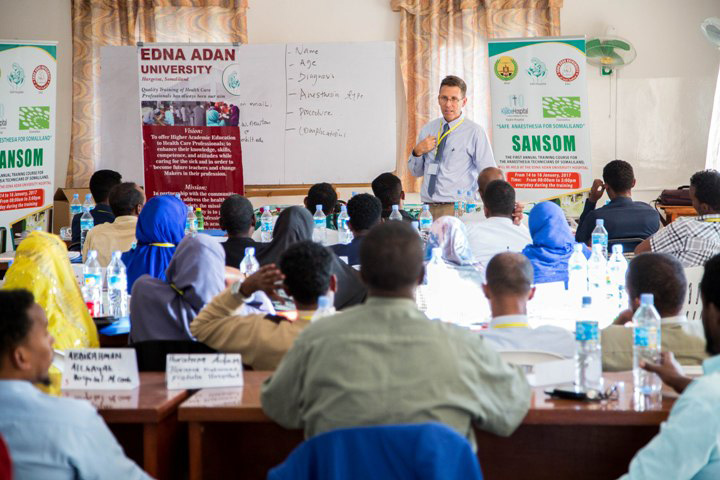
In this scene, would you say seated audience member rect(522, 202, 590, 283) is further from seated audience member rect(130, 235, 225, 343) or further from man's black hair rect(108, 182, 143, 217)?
man's black hair rect(108, 182, 143, 217)

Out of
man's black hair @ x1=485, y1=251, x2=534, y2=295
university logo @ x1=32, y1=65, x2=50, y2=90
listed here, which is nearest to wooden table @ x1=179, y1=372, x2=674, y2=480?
man's black hair @ x1=485, y1=251, x2=534, y2=295

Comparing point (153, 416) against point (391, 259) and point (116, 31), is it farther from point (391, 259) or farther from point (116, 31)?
point (116, 31)

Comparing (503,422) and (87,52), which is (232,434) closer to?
(503,422)

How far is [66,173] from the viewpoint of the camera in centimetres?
924

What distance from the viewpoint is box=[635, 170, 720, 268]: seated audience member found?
4.37 meters

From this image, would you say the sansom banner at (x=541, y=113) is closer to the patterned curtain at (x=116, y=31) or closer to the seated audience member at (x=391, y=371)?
the patterned curtain at (x=116, y=31)

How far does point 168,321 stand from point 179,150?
4.90m

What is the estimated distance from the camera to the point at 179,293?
127 inches

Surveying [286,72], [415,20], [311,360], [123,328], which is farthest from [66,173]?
[311,360]

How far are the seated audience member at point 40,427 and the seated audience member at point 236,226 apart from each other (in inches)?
101

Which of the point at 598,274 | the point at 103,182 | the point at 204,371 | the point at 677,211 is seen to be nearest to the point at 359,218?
the point at 598,274

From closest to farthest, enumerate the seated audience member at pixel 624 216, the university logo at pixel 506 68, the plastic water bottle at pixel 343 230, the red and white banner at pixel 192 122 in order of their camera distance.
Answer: the seated audience member at pixel 624 216 → the plastic water bottle at pixel 343 230 → the university logo at pixel 506 68 → the red and white banner at pixel 192 122

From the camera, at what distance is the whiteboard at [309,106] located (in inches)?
343

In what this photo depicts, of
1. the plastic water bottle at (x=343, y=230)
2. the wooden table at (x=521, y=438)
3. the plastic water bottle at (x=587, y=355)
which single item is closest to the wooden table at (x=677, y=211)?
the plastic water bottle at (x=343, y=230)
